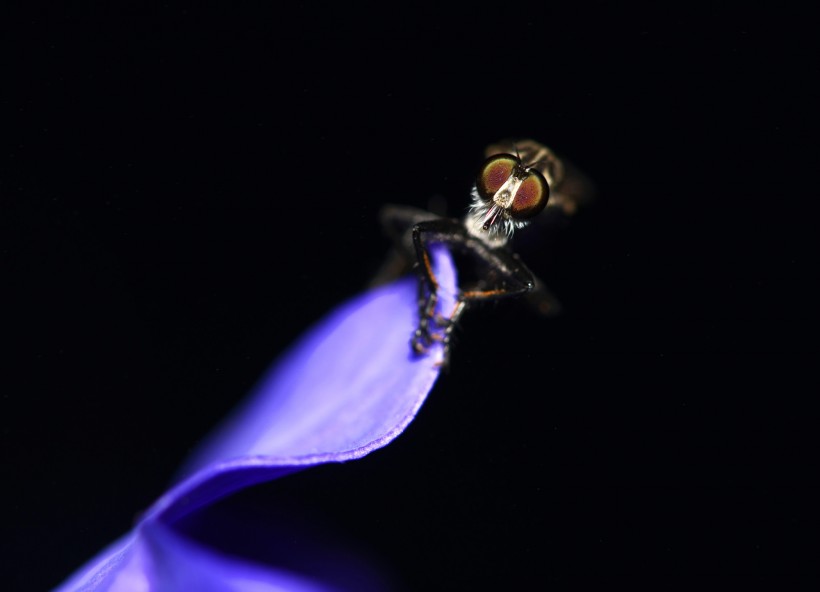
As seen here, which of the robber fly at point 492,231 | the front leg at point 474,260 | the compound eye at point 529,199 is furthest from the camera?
the compound eye at point 529,199

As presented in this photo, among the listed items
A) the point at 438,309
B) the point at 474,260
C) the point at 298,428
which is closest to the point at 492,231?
the point at 474,260

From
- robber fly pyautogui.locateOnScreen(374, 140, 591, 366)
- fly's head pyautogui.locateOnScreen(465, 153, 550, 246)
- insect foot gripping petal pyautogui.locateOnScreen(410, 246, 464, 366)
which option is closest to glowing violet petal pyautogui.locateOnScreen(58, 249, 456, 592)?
insect foot gripping petal pyautogui.locateOnScreen(410, 246, 464, 366)

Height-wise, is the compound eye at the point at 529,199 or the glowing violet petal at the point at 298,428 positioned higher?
the compound eye at the point at 529,199

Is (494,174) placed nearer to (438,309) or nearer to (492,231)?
(492,231)

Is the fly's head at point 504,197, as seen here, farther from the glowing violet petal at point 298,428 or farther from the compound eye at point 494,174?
the glowing violet petal at point 298,428

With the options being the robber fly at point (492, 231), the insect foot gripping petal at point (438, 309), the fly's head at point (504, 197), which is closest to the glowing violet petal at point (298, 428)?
the insect foot gripping petal at point (438, 309)

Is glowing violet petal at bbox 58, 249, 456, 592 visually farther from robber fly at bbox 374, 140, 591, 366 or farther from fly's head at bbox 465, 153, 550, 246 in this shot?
fly's head at bbox 465, 153, 550, 246

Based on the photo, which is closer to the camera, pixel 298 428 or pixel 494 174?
pixel 298 428
